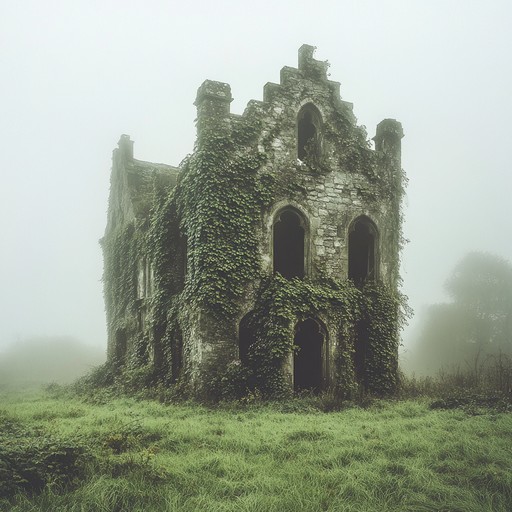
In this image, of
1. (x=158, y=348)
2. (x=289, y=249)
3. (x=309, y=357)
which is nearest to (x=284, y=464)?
(x=309, y=357)

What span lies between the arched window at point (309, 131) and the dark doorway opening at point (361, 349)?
5.74 meters

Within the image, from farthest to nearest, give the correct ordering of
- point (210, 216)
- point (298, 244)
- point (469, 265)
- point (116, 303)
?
1. point (469, 265)
2. point (116, 303)
3. point (298, 244)
4. point (210, 216)

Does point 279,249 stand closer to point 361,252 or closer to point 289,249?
point 289,249

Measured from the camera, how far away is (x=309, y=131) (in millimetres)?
17078

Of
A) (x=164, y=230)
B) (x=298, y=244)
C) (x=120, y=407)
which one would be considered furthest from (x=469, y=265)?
(x=120, y=407)

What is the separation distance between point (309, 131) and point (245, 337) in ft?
24.1

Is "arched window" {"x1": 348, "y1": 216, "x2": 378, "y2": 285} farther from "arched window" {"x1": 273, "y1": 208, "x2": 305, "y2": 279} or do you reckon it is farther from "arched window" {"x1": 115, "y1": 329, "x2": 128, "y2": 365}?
"arched window" {"x1": 115, "y1": 329, "x2": 128, "y2": 365}

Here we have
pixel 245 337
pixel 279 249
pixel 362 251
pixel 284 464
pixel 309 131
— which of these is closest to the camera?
pixel 284 464

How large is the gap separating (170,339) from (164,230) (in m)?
3.66

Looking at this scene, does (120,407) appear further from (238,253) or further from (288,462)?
(288,462)

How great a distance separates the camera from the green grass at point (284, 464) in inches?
234

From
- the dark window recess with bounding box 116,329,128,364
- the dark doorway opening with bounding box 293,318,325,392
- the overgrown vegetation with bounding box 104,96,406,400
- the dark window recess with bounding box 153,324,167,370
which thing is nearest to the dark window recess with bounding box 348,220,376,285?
the overgrown vegetation with bounding box 104,96,406,400

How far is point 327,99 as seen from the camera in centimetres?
1691

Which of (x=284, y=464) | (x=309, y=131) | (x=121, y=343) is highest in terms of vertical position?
(x=309, y=131)
